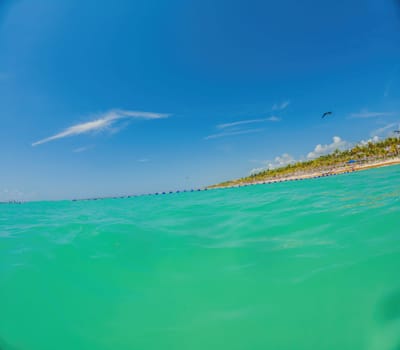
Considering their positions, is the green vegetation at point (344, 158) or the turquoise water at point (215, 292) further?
the green vegetation at point (344, 158)

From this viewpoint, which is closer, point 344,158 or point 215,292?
point 215,292

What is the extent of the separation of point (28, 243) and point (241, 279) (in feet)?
21.6

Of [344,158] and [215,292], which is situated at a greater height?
[344,158]

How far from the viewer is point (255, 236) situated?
18.7ft

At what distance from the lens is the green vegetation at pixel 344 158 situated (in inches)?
2931

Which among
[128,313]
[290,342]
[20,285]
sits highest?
[20,285]

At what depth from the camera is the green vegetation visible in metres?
74.4

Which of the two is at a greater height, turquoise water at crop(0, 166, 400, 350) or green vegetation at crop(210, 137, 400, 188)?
green vegetation at crop(210, 137, 400, 188)

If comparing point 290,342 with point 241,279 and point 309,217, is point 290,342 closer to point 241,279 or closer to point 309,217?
point 241,279

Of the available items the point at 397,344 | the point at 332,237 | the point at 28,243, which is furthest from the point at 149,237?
the point at 397,344

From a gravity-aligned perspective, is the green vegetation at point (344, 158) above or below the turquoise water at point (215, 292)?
above

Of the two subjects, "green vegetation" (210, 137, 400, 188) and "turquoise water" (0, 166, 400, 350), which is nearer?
"turquoise water" (0, 166, 400, 350)

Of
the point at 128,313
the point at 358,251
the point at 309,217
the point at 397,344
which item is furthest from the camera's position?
the point at 309,217

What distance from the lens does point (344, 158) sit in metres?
89.3
